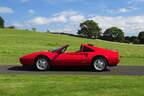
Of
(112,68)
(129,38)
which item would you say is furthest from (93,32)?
(112,68)

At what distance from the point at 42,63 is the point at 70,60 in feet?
3.74

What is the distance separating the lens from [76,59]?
45.2 feet

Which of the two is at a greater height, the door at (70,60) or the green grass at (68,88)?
the door at (70,60)

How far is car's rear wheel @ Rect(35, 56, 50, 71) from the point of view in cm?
1360

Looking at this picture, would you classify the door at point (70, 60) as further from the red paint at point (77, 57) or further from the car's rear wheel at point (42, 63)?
the car's rear wheel at point (42, 63)

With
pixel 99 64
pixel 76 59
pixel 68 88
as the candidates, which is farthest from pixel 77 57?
pixel 68 88

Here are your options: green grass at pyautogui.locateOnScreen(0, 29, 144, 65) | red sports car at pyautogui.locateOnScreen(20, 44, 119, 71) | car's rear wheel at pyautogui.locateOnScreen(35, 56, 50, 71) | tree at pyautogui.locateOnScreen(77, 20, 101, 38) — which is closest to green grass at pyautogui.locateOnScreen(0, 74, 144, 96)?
car's rear wheel at pyautogui.locateOnScreen(35, 56, 50, 71)

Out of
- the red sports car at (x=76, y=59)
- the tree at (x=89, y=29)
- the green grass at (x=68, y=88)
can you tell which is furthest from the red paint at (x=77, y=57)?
the tree at (x=89, y=29)

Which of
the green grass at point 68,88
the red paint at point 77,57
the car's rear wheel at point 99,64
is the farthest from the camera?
the red paint at point 77,57

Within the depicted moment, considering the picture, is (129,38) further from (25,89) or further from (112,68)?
(25,89)

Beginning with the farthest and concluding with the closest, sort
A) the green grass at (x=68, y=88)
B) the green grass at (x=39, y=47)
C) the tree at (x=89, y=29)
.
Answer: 1. the tree at (x=89, y=29)
2. the green grass at (x=39, y=47)
3. the green grass at (x=68, y=88)

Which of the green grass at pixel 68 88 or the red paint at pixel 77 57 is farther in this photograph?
the red paint at pixel 77 57

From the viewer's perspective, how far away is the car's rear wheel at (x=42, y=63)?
13602mm

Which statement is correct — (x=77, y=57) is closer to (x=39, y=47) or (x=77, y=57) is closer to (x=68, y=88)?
(x=68, y=88)
